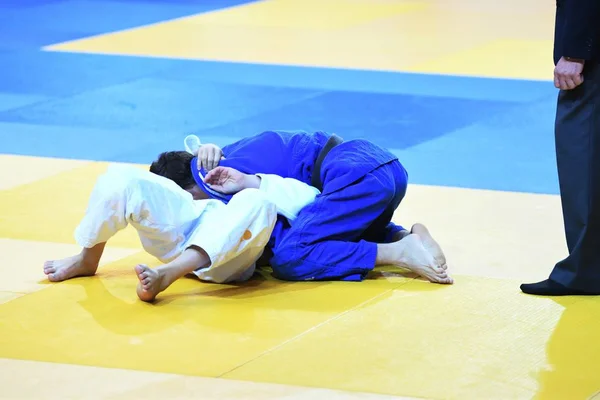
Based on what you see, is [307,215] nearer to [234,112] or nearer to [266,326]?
[266,326]

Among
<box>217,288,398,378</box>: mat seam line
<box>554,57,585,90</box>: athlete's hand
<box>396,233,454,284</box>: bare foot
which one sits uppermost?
<box>554,57,585,90</box>: athlete's hand

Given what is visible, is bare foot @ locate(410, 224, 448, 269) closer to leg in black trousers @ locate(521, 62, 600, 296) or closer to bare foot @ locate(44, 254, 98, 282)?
leg in black trousers @ locate(521, 62, 600, 296)

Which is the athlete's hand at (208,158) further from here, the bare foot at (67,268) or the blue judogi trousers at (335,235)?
the bare foot at (67,268)

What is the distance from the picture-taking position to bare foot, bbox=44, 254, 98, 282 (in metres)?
5.14

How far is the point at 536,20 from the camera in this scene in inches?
578

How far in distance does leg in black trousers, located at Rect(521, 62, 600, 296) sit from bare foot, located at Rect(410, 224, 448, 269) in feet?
1.31

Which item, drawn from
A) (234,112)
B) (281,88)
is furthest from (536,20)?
(234,112)

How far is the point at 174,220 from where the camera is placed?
5.00 metres

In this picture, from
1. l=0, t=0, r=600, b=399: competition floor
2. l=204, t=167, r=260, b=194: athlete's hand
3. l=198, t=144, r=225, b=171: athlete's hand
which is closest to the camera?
l=0, t=0, r=600, b=399: competition floor

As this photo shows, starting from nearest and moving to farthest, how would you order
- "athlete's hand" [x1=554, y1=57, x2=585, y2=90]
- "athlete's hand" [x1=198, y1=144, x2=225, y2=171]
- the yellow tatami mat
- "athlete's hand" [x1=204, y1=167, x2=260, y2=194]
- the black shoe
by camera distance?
the yellow tatami mat → "athlete's hand" [x1=554, y1=57, x2=585, y2=90] → the black shoe → "athlete's hand" [x1=204, y1=167, x2=260, y2=194] → "athlete's hand" [x1=198, y1=144, x2=225, y2=171]

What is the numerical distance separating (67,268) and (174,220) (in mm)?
587

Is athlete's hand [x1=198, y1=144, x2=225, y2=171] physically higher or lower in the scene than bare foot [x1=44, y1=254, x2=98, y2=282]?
higher

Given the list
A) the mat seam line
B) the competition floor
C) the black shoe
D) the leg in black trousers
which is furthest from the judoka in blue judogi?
the leg in black trousers

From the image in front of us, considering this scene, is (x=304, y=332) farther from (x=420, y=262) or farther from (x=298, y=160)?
(x=298, y=160)
